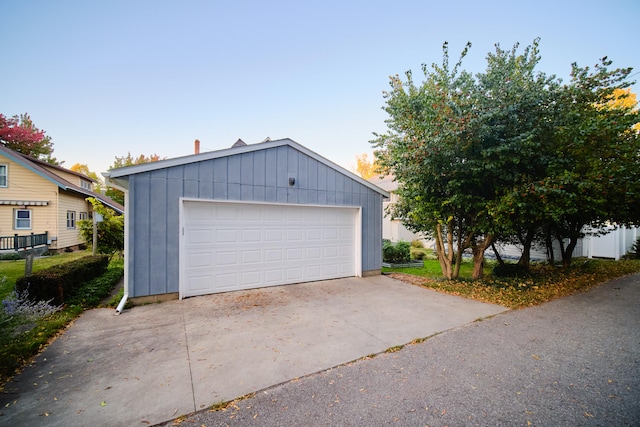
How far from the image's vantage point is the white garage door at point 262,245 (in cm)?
616

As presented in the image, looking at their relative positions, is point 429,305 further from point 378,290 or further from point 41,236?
point 41,236

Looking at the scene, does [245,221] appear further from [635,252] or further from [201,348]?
[635,252]

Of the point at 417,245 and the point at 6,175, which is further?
the point at 417,245

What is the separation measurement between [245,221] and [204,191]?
119cm

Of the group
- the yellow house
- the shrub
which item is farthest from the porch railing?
the shrub

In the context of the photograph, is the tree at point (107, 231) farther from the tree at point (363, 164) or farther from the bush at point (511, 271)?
the tree at point (363, 164)

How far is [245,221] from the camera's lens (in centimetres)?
674

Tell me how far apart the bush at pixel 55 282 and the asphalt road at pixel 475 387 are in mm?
4866

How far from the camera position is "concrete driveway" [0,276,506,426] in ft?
8.34

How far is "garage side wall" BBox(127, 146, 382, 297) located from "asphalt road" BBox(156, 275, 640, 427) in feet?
13.4

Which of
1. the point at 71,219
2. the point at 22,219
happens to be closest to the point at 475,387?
the point at 22,219

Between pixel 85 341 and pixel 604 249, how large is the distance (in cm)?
1903

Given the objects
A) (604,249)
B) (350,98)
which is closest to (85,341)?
(350,98)

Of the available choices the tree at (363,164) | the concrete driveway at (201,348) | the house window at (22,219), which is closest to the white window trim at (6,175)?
the house window at (22,219)
